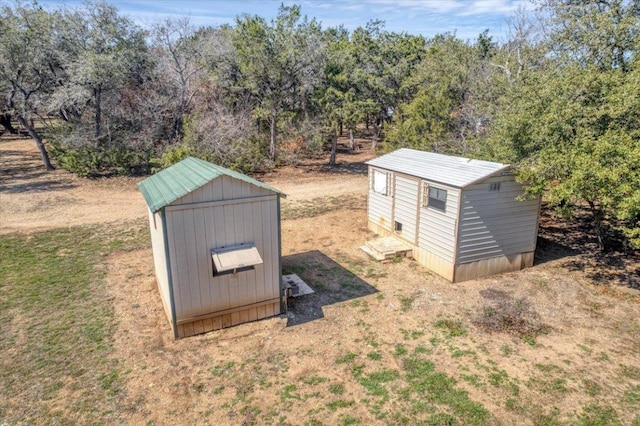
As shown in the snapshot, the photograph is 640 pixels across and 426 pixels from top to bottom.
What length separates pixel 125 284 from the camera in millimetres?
9617

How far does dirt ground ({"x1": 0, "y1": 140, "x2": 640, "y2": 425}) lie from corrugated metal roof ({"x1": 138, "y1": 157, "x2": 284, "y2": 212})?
249cm

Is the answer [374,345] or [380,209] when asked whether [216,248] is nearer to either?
[374,345]

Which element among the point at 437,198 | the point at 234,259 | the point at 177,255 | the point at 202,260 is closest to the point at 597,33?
the point at 437,198

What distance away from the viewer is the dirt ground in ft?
19.1

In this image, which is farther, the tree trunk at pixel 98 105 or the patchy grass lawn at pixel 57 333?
the tree trunk at pixel 98 105

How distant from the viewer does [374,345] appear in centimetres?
732

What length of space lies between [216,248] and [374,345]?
3384mm

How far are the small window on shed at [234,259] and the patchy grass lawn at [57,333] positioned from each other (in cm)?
222

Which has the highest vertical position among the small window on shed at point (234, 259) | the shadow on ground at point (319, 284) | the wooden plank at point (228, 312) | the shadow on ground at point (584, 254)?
the small window on shed at point (234, 259)

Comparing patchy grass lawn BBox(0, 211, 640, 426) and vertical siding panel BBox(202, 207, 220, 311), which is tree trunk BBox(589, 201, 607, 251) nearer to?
patchy grass lawn BBox(0, 211, 640, 426)

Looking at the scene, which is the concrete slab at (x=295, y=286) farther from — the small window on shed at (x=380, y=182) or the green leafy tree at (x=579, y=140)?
the green leafy tree at (x=579, y=140)

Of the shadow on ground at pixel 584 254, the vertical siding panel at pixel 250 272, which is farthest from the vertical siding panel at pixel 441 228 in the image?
the vertical siding panel at pixel 250 272

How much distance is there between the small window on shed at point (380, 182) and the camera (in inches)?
478

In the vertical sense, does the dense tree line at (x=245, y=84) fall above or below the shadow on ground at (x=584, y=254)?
above
